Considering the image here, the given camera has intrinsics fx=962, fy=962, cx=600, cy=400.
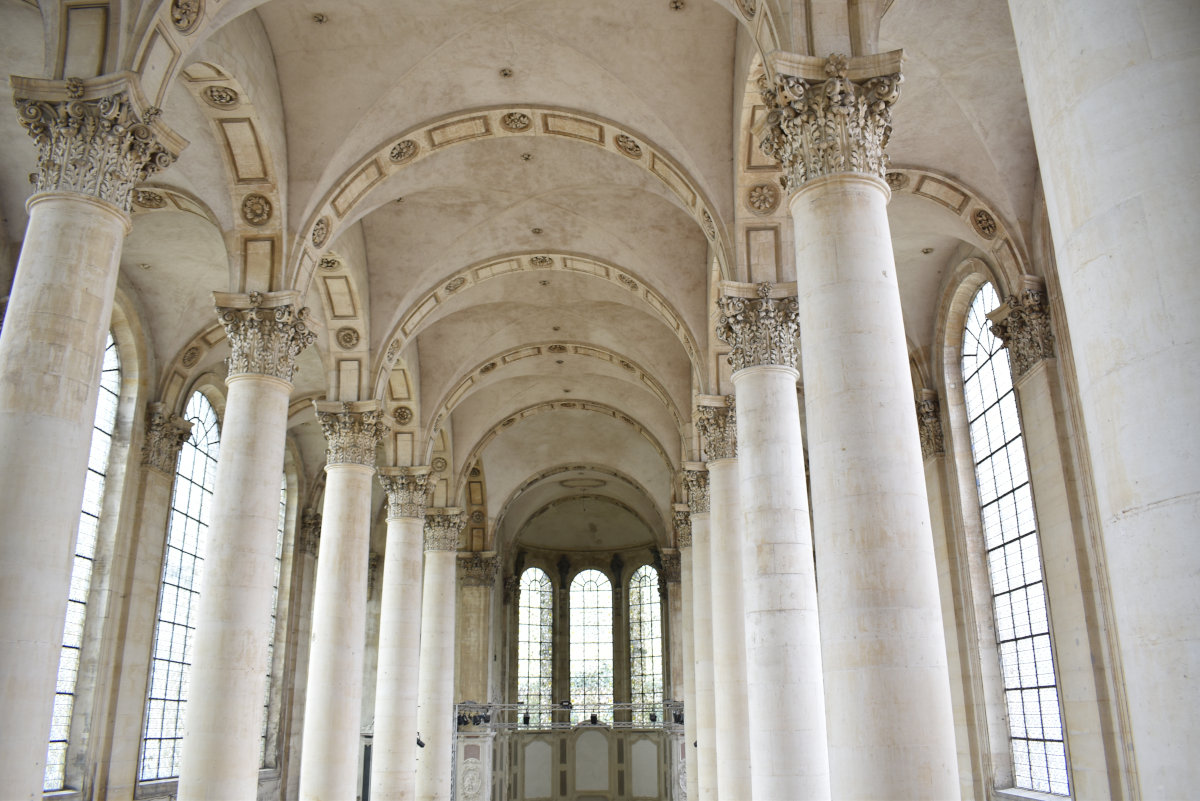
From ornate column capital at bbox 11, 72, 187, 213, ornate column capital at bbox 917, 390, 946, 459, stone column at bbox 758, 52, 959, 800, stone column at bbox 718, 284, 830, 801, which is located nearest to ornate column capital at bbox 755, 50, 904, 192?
stone column at bbox 758, 52, 959, 800

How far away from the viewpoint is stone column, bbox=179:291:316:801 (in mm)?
11289

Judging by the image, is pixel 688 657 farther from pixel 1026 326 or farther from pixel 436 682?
pixel 1026 326

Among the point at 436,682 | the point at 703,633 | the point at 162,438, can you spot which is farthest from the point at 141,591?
the point at 703,633

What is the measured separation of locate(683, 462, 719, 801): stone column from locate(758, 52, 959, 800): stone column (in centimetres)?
1190

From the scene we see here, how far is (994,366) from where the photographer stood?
17.3 m

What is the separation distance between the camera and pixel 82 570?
59.4 ft

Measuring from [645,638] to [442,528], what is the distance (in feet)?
57.9

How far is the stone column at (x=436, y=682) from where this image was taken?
22.2 m

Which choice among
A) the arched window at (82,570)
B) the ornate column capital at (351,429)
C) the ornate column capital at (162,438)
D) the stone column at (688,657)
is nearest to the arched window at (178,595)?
the ornate column capital at (162,438)

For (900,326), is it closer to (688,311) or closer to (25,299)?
(25,299)

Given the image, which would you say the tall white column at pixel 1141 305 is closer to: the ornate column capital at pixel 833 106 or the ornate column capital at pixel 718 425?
the ornate column capital at pixel 833 106

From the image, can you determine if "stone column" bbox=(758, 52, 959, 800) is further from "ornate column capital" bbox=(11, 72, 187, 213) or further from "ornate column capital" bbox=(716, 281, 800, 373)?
"ornate column capital" bbox=(11, 72, 187, 213)

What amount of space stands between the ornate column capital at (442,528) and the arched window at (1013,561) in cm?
1316

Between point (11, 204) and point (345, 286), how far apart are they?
18.1ft
